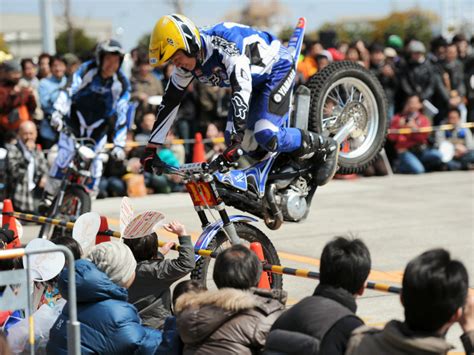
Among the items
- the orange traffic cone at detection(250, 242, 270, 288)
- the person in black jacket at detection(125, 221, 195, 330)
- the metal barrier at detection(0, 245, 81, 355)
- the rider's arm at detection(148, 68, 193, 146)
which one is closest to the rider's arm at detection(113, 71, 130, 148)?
the rider's arm at detection(148, 68, 193, 146)

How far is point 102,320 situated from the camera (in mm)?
5461

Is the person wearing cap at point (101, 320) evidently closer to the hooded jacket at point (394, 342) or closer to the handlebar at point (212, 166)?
the hooded jacket at point (394, 342)

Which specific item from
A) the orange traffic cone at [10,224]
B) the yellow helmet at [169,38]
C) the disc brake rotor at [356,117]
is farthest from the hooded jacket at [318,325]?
the disc brake rotor at [356,117]

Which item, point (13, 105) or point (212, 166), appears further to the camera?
point (13, 105)

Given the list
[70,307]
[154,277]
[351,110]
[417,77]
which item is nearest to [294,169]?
[351,110]

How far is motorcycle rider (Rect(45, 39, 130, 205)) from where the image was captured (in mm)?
10734

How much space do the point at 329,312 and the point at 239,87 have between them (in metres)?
2.76

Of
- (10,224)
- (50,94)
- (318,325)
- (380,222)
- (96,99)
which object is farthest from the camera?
(50,94)

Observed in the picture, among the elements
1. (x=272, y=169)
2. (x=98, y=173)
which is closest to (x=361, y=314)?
(x=272, y=169)

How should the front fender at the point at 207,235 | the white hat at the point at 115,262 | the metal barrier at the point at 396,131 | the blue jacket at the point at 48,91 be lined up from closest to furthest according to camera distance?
the white hat at the point at 115,262 < the front fender at the point at 207,235 < the blue jacket at the point at 48,91 < the metal barrier at the point at 396,131

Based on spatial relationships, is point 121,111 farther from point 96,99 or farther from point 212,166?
point 212,166

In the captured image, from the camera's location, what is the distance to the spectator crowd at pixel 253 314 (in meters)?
4.20

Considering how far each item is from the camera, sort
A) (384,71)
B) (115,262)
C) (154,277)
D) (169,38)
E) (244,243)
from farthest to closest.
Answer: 1. (384,71)
2. (244,243)
3. (169,38)
4. (154,277)
5. (115,262)

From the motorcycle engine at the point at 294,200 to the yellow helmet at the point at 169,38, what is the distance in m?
1.42
